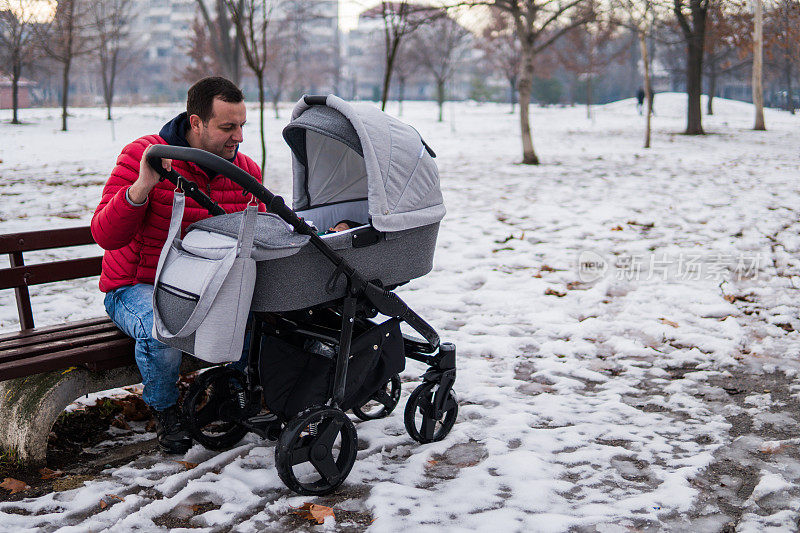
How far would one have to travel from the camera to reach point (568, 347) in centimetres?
470

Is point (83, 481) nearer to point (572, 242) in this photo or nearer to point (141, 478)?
point (141, 478)

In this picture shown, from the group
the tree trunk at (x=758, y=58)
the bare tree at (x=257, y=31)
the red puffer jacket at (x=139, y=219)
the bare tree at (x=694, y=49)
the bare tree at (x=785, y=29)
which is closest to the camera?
the red puffer jacket at (x=139, y=219)

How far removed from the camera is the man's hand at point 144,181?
2.67 metres

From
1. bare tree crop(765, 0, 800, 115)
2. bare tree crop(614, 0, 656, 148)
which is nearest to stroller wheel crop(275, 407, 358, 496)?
bare tree crop(614, 0, 656, 148)

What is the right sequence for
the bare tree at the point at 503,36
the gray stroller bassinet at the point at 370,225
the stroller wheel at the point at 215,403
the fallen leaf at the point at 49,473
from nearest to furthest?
1. the gray stroller bassinet at the point at 370,225
2. the fallen leaf at the point at 49,473
3. the stroller wheel at the point at 215,403
4. the bare tree at the point at 503,36

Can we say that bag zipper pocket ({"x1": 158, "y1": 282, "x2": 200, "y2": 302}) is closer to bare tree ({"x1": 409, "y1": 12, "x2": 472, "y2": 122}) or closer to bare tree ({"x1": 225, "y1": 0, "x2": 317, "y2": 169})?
bare tree ({"x1": 225, "y1": 0, "x2": 317, "y2": 169})

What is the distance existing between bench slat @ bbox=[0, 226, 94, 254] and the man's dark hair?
1.17 meters

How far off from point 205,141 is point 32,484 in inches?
63.8

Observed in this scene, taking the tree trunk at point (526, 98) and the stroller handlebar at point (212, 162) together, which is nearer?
the stroller handlebar at point (212, 162)

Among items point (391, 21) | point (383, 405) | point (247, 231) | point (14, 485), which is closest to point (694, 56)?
point (391, 21)

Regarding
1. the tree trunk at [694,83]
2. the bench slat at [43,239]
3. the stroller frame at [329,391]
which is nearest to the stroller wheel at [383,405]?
the stroller frame at [329,391]

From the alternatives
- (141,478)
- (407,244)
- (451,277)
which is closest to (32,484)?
(141,478)

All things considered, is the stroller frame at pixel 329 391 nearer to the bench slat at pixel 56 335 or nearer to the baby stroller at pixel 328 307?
the baby stroller at pixel 328 307

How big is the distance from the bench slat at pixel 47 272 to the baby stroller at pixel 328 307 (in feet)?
3.35
